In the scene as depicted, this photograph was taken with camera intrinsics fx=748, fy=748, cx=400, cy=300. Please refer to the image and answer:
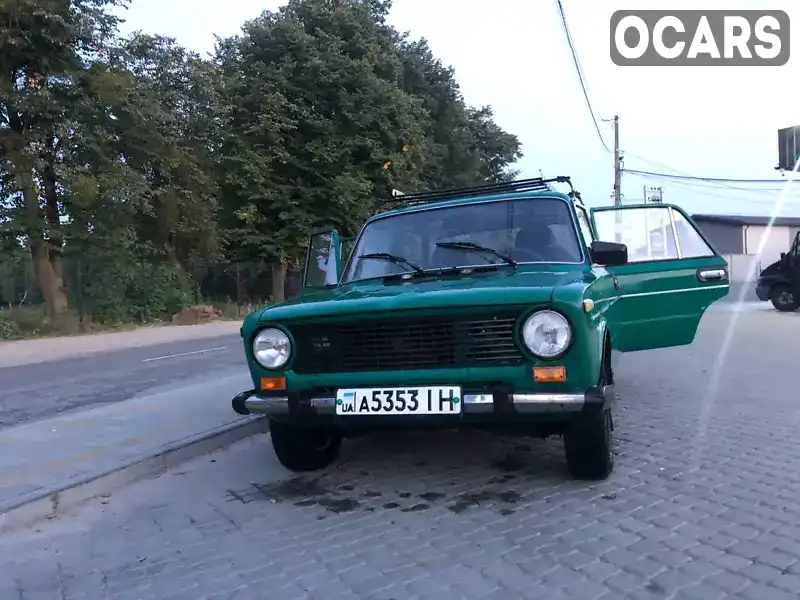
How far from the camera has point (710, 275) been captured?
22.2 ft

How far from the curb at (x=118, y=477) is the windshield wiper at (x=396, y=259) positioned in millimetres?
2016

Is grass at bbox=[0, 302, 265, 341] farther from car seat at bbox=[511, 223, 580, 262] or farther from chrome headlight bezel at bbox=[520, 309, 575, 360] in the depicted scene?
chrome headlight bezel at bbox=[520, 309, 575, 360]

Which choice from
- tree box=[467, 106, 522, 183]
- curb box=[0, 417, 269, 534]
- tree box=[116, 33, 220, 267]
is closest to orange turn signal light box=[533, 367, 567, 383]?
curb box=[0, 417, 269, 534]

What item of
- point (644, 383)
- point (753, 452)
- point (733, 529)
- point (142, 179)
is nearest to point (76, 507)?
point (733, 529)

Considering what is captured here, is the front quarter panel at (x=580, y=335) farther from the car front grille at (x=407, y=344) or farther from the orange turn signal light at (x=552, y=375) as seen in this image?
the car front grille at (x=407, y=344)

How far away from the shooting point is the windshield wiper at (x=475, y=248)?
4.88 m

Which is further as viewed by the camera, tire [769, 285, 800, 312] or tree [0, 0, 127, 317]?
tire [769, 285, 800, 312]

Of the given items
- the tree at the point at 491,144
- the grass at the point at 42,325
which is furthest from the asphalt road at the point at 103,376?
the tree at the point at 491,144

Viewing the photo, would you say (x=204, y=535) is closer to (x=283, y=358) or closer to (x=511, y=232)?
(x=283, y=358)

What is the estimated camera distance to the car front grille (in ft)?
13.4

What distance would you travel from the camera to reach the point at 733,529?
3854mm

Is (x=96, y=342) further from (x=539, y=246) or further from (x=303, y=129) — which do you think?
(x=539, y=246)

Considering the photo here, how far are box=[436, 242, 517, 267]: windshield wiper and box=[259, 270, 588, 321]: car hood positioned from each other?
0.16 meters

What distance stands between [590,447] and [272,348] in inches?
78.6
